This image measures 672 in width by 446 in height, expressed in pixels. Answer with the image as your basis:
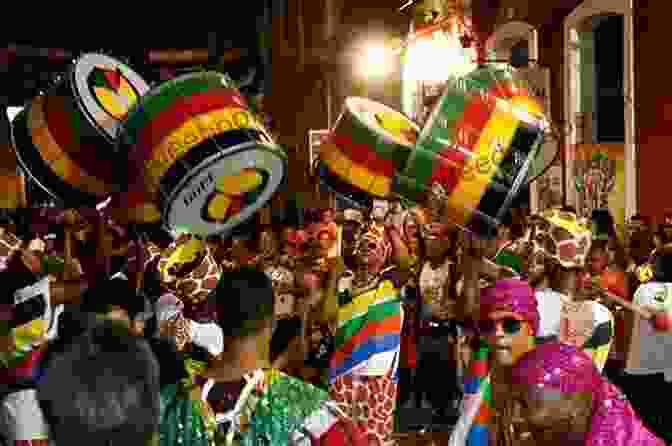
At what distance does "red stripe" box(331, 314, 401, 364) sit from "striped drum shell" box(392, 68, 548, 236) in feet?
2.85

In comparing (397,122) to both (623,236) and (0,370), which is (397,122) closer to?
(0,370)

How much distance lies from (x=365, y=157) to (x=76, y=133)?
4.67 feet

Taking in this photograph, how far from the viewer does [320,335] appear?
654 cm

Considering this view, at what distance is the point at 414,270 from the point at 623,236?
325 cm

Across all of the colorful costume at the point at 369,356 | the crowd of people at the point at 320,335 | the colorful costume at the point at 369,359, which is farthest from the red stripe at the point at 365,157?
the colorful costume at the point at 369,359

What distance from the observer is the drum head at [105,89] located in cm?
454

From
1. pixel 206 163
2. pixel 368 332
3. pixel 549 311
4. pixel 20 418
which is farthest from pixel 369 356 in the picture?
pixel 20 418

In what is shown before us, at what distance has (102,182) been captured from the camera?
4.75 metres

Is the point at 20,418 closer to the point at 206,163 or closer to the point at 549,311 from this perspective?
the point at 206,163

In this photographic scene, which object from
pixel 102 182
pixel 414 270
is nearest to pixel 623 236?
pixel 414 270

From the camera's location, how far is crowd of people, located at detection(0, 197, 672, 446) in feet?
7.18

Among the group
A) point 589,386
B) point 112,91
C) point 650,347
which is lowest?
point 650,347

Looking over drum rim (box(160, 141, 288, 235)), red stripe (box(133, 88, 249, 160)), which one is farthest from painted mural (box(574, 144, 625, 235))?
red stripe (box(133, 88, 249, 160))

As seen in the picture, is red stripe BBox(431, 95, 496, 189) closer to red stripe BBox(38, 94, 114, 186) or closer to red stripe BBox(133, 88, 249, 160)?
red stripe BBox(133, 88, 249, 160)
